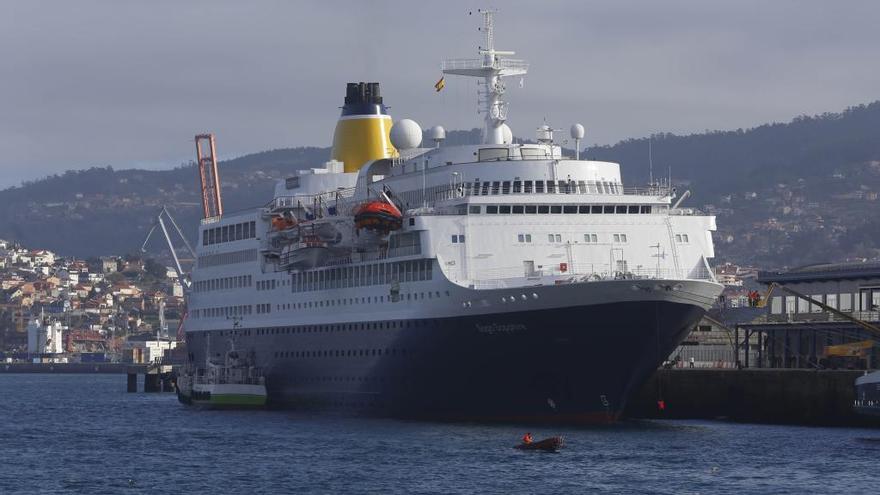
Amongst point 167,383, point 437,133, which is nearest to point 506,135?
point 437,133

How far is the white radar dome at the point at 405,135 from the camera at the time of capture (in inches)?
2965

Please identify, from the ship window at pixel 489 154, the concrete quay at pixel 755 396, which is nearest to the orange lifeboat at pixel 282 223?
the ship window at pixel 489 154

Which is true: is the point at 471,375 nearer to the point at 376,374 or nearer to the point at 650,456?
the point at 376,374

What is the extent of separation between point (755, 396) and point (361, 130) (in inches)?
945

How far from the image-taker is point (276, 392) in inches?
2963

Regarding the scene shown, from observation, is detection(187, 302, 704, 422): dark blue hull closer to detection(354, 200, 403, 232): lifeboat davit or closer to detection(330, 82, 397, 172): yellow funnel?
detection(354, 200, 403, 232): lifeboat davit

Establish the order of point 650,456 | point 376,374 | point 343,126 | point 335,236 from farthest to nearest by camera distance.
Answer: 1. point 343,126
2. point 335,236
3. point 376,374
4. point 650,456

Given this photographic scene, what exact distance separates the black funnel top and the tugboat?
41.4 feet

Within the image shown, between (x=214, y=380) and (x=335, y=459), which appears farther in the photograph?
(x=214, y=380)

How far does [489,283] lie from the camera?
62.0 metres

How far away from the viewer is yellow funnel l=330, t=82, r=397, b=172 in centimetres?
8256

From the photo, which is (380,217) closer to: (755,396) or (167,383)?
(755,396)

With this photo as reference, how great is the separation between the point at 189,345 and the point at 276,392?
13516 mm

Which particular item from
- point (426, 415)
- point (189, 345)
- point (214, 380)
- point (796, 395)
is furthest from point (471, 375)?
point (189, 345)
